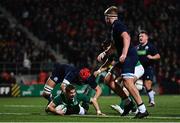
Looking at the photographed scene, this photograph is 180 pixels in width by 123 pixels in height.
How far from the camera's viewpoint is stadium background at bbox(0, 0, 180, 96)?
33.5 m

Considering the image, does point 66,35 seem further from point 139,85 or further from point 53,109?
point 53,109

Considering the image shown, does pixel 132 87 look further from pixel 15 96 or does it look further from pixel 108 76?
pixel 15 96

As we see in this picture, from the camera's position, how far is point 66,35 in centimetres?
3831

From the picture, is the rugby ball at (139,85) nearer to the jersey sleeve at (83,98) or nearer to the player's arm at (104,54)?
the jersey sleeve at (83,98)

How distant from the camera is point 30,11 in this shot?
1631 inches

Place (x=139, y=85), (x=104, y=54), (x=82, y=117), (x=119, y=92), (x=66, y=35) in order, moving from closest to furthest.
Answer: (x=82, y=117)
(x=104, y=54)
(x=119, y=92)
(x=139, y=85)
(x=66, y=35)

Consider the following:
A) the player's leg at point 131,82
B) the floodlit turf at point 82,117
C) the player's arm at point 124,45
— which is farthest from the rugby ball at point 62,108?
the player's arm at point 124,45

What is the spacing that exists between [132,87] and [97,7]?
2757 cm

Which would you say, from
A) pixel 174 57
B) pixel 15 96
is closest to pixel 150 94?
pixel 15 96

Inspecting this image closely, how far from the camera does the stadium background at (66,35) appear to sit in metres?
33.5

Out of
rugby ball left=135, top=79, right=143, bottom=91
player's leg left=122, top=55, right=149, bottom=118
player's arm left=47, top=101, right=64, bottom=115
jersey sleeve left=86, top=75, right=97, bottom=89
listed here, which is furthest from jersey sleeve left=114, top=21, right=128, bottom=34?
rugby ball left=135, top=79, right=143, bottom=91

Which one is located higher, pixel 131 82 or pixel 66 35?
pixel 131 82

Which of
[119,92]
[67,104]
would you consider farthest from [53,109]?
[119,92]

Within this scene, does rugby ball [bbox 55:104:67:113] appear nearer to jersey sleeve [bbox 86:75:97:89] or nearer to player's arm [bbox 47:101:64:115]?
player's arm [bbox 47:101:64:115]
